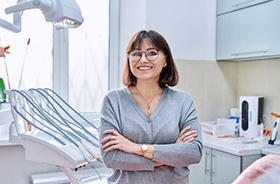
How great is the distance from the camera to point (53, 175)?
246 centimetres

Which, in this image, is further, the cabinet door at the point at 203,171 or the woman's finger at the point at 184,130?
the cabinet door at the point at 203,171

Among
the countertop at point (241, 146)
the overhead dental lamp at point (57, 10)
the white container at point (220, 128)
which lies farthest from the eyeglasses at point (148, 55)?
the white container at point (220, 128)

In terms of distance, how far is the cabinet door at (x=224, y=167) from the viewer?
2154 millimetres

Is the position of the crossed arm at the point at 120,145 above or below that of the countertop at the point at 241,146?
above

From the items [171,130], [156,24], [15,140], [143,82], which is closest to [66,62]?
[156,24]

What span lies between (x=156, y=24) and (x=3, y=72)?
1.28 metres

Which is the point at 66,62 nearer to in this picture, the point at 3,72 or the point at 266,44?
the point at 3,72

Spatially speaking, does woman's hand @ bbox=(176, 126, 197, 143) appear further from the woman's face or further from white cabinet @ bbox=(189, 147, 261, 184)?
white cabinet @ bbox=(189, 147, 261, 184)

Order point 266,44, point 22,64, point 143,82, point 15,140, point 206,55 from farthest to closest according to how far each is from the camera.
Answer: point 206,55
point 22,64
point 266,44
point 15,140
point 143,82

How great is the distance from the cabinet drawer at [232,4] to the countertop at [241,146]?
3.51 ft

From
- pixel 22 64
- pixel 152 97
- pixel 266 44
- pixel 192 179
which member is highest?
pixel 266 44

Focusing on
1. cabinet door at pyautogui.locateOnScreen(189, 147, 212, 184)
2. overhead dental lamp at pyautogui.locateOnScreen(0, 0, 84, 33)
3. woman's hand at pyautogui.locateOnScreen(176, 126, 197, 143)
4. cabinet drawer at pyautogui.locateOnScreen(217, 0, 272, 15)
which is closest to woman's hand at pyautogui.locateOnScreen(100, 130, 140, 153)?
woman's hand at pyautogui.locateOnScreen(176, 126, 197, 143)

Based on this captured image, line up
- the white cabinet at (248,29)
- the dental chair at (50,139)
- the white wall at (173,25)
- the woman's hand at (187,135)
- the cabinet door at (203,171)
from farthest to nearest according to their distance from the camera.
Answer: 1. the white wall at (173,25)
2. the cabinet door at (203,171)
3. the white cabinet at (248,29)
4. the dental chair at (50,139)
5. the woman's hand at (187,135)

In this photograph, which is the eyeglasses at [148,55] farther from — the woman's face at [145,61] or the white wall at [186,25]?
the white wall at [186,25]
